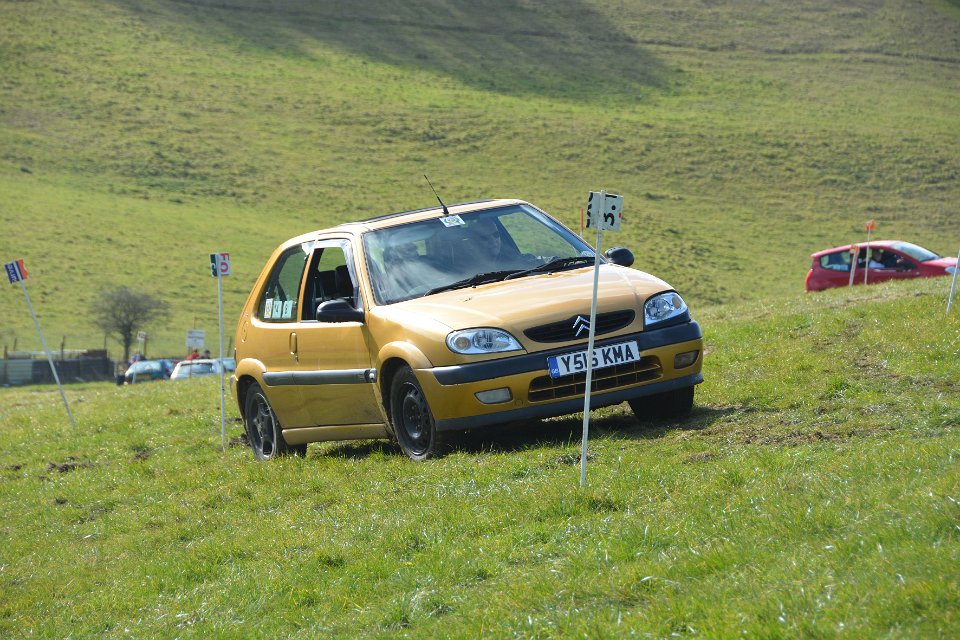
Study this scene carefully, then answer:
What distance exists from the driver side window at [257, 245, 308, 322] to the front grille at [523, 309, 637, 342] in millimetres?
2725

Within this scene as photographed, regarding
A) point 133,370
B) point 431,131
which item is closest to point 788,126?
point 431,131

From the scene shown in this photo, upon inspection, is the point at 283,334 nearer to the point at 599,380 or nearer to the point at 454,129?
the point at 599,380

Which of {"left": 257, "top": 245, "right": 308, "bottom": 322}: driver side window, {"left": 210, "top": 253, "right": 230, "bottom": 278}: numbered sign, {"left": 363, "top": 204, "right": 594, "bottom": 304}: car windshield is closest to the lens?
{"left": 363, "top": 204, "right": 594, "bottom": 304}: car windshield

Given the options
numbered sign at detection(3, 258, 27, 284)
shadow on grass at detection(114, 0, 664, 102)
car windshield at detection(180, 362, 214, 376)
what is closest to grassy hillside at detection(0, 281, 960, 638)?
numbered sign at detection(3, 258, 27, 284)

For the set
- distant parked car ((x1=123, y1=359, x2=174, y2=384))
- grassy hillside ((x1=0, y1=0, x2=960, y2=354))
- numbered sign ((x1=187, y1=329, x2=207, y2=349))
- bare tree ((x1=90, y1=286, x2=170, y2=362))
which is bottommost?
bare tree ((x1=90, y1=286, x2=170, y2=362))

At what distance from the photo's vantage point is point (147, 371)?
1735 inches

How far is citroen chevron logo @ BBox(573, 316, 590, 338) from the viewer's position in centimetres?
887

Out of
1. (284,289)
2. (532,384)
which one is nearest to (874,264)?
(284,289)

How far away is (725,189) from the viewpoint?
77.2 m

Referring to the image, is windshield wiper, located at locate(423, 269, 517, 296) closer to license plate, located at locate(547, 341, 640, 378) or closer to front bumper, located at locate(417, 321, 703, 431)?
front bumper, located at locate(417, 321, 703, 431)

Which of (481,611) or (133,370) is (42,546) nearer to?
(481,611)

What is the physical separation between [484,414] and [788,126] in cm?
8202

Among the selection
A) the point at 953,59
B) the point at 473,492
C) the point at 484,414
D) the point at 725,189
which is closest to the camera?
the point at 473,492

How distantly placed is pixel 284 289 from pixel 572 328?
125 inches
